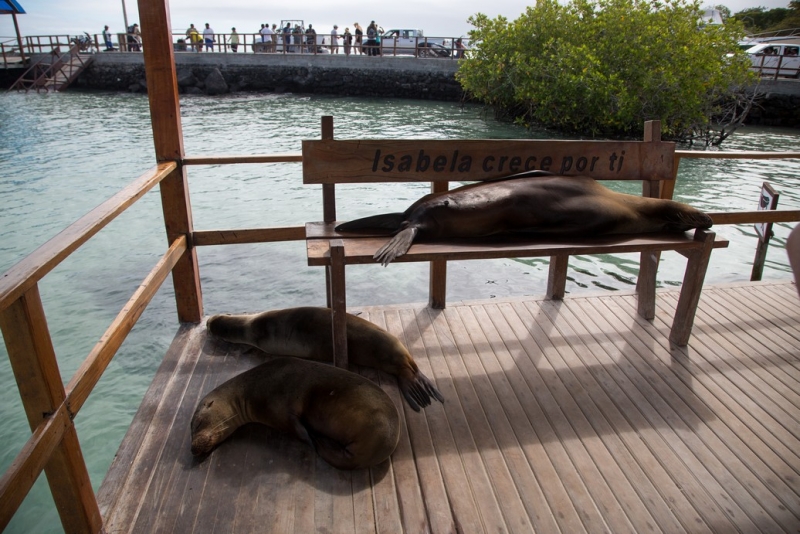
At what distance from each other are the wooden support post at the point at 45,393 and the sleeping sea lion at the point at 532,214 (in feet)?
5.13

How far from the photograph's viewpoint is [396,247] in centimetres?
252

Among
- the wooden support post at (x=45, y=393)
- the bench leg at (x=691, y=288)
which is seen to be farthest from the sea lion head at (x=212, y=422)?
the bench leg at (x=691, y=288)

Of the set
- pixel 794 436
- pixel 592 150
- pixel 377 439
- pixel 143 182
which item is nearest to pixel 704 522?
pixel 794 436

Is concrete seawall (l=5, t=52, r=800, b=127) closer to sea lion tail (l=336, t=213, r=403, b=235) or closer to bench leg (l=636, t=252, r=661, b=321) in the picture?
bench leg (l=636, t=252, r=661, b=321)

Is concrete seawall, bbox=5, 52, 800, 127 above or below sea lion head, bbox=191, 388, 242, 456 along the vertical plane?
above

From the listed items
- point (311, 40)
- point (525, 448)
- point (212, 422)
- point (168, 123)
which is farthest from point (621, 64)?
point (311, 40)

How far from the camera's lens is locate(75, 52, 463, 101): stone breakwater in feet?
87.8

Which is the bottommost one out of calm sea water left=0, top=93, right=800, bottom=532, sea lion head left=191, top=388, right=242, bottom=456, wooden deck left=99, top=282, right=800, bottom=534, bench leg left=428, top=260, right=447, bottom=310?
calm sea water left=0, top=93, right=800, bottom=532

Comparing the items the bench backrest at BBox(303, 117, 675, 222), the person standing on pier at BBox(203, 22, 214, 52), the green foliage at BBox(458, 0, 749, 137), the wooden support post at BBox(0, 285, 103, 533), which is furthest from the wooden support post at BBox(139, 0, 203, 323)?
the person standing on pier at BBox(203, 22, 214, 52)

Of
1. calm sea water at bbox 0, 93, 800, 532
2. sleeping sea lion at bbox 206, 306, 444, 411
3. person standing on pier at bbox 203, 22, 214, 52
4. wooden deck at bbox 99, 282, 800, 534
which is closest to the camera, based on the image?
wooden deck at bbox 99, 282, 800, 534

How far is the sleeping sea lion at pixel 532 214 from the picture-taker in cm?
282

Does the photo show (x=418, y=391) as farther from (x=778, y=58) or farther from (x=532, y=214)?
(x=778, y=58)

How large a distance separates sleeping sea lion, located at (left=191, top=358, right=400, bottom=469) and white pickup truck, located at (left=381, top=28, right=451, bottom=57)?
27.8 meters

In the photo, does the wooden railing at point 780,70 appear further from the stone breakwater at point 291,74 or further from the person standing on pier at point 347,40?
the person standing on pier at point 347,40
